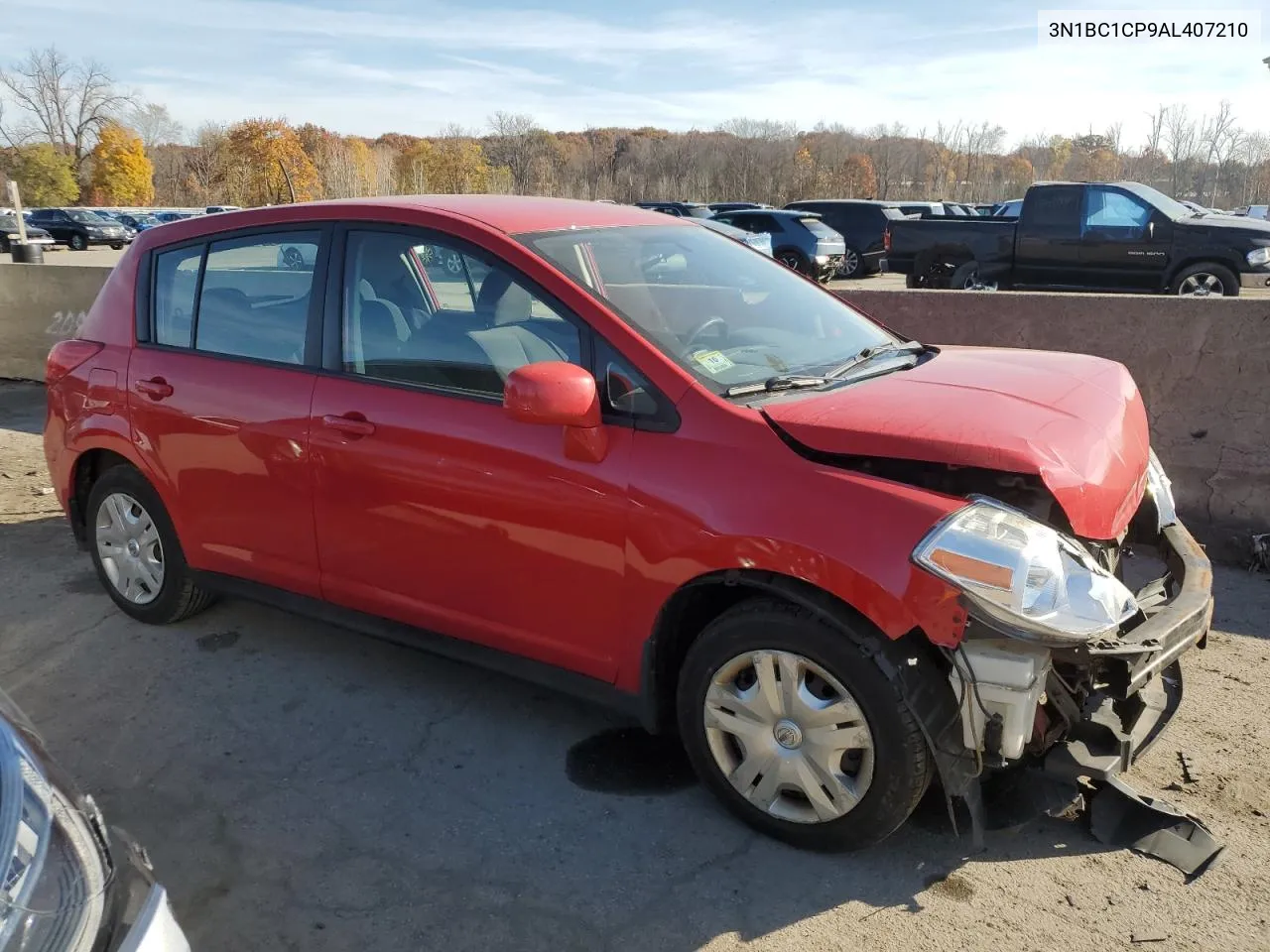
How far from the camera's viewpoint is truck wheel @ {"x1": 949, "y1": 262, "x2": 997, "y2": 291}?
15117 mm

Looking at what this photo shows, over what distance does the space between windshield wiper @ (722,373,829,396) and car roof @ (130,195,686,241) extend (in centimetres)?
96

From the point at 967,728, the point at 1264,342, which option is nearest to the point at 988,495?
the point at 967,728

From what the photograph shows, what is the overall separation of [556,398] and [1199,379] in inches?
161

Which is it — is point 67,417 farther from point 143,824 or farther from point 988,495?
point 988,495

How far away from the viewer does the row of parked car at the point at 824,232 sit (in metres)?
21.3

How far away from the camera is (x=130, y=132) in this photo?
92.9 metres

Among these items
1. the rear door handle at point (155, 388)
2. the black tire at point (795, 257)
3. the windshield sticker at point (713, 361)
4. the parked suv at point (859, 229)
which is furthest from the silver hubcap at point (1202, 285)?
the rear door handle at point (155, 388)

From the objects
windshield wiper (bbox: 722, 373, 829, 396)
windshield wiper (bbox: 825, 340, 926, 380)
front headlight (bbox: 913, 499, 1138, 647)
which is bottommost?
front headlight (bbox: 913, 499, 1138, 647)

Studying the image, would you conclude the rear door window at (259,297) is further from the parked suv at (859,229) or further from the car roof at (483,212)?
the parked suv at (859,229)

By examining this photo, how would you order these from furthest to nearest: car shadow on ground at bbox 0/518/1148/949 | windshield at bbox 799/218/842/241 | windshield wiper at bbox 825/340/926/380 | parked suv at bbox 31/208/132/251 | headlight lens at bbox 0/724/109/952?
parked suv at bbox 31/208/132/251 < windshield at bbox 799/218/842/241 < windshield wiper at bbox 825/340/926/380 < car shadow on ground at bbox 0/518/1148/949 < headlight lens at bbox 0/724/109/952

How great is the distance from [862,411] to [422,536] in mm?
1540

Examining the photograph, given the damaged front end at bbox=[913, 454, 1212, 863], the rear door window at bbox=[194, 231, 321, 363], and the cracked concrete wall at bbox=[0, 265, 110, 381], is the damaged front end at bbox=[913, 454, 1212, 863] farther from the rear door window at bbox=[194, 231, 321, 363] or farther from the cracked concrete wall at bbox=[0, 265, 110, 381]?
the cracked concrete wall at bbox=[0, 265, 110, 381]

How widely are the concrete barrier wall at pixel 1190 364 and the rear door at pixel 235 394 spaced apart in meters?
3.83

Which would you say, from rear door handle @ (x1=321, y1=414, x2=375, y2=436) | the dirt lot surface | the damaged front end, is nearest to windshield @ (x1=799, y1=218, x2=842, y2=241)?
the dirt lot surface
